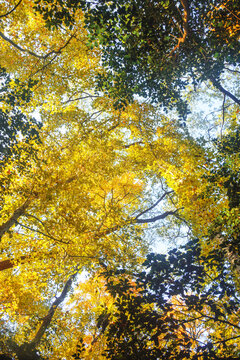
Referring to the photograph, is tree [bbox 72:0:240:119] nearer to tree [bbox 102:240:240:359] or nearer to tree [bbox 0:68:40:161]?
tree [bbox 0:68:40:161]

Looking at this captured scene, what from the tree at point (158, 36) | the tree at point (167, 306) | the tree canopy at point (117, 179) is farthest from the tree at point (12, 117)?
the tree at point (167, 306)

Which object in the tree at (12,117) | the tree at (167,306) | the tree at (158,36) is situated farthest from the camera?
the tree at (12,117)

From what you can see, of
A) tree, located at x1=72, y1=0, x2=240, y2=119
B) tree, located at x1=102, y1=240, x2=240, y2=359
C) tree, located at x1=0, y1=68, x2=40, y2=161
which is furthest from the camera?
tree, located at x1=0, y1=68, x2=40, y2=161

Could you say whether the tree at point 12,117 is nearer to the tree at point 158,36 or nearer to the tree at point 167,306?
the tree at point 158,36

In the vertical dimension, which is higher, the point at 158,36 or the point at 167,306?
the point at 158,36

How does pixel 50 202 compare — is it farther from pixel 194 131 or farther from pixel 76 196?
pixel 194 131

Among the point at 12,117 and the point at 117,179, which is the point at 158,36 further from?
the point at 117,179

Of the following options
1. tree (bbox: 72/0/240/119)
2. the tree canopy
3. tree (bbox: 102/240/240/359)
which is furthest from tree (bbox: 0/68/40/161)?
tree (bbox: 102/240/240/359)

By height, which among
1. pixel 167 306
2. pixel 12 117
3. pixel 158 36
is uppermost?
pixel 158 36

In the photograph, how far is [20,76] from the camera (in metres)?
7.16

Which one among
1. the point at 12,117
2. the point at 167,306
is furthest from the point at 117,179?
the point at 167,306

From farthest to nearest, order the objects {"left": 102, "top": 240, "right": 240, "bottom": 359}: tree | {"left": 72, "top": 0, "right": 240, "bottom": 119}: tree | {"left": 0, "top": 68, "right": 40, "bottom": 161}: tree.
Result: {"left": 0, "top": 68, "right": 40, "bottom": 161}: tree → {"left": 72, "top": 0, "right": 240, "bottom": 119}: tree → {"left": 102, "top": 240, "right": 240, "bottom": 359}: tree

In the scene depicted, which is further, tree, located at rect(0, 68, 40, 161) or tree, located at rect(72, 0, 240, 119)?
tree, located at rect(0, 68, 40, 161)

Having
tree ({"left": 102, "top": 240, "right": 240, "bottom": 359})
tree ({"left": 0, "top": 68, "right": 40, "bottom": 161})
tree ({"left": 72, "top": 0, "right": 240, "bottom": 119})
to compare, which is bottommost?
tree ({"left": 102, "top": 240, "right": 240, "bottom": 359})
